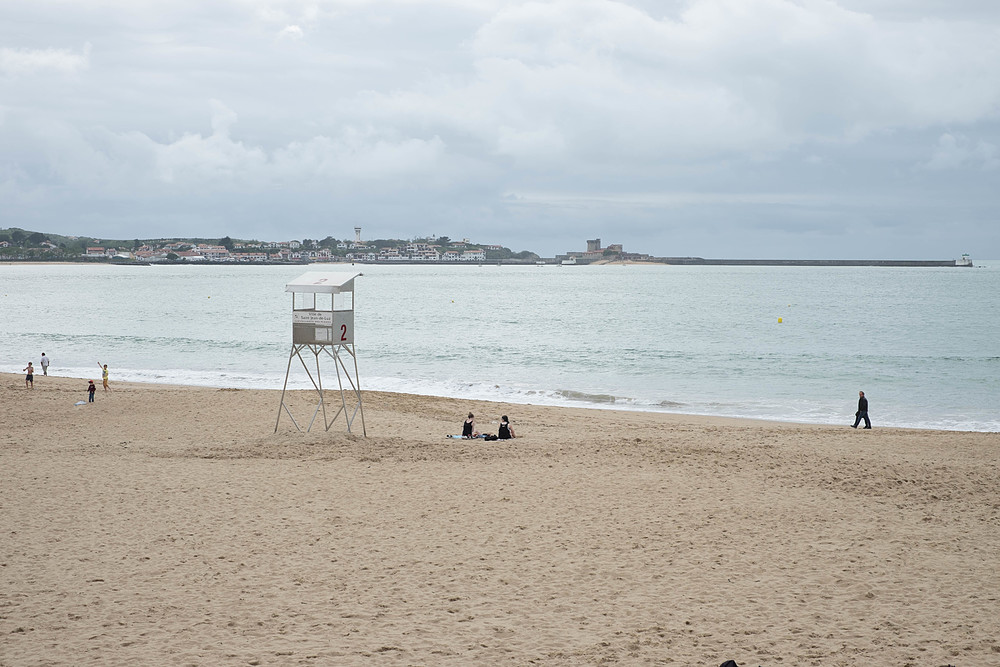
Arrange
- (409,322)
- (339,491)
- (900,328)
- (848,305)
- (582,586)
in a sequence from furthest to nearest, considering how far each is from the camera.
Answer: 1. (848,305)
2. (409,322)
3. (900,328)
4. (339,491)
5. (582,586)

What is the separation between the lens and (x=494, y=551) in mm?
9195

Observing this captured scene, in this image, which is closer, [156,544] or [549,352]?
[156,544]

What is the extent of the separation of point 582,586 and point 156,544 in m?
5.04

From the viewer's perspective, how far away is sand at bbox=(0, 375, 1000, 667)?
22.2 feet

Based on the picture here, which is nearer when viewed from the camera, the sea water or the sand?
the sand

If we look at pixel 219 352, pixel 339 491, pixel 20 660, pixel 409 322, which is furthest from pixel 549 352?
pixel 20 660

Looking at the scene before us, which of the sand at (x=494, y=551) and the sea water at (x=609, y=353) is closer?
the sand at (x=494, y=551)

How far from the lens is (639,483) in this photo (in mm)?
12289

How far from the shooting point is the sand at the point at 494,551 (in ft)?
22.2

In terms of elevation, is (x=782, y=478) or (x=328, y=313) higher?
(x=328, y=313)

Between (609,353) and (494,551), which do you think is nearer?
(494,551)

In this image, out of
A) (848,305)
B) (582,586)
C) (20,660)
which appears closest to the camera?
(20,660)

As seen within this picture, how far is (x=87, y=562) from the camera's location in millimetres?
8594

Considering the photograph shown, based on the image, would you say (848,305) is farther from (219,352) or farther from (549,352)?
(219,352)
